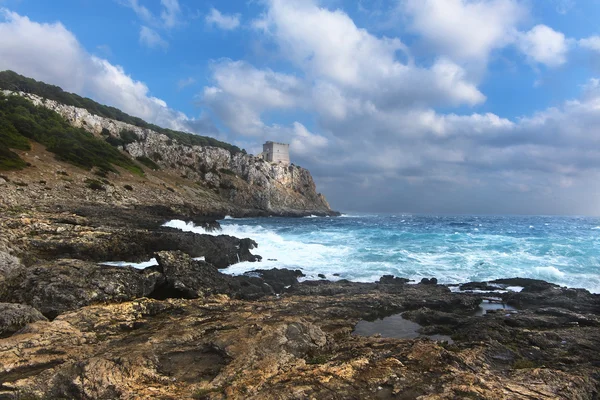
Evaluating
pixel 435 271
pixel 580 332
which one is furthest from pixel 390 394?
pixel 435 271

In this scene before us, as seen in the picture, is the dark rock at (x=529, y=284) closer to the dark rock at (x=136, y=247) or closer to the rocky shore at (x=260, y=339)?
the rocky shore at (x=260, y=339)

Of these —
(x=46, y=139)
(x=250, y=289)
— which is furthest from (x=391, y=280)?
(x=46, y=139)

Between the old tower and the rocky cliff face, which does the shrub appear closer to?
the rocky cliff face

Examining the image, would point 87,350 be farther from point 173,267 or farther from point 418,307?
point 418,307

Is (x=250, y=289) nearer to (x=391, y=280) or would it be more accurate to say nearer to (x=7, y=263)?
(x=391, y=280)

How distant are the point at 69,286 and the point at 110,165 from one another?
52.1 m

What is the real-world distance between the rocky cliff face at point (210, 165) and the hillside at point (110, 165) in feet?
0.81

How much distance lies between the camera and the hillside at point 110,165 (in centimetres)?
3997

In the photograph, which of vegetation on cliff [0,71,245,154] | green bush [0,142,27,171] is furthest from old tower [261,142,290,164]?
green bush [0,142,27,171]

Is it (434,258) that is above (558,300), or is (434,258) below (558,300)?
below

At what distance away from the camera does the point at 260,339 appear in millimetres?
7605

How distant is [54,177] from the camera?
4109 cm

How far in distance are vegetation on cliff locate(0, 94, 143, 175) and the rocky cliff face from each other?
7.35 meters

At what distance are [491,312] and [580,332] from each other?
348cm
